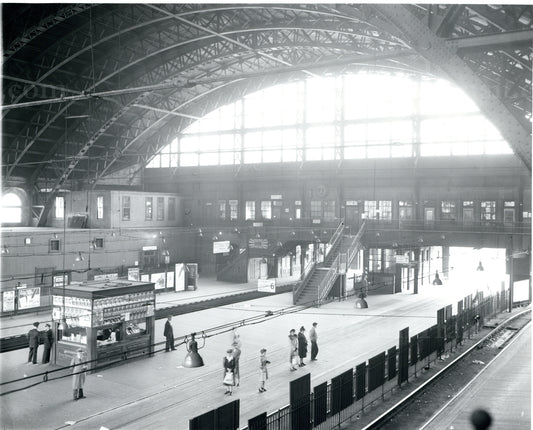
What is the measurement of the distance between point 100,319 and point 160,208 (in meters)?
28.4

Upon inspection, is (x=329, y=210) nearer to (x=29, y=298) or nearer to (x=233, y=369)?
(x=29, y=298)

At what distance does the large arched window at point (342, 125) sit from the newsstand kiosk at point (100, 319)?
793 inches

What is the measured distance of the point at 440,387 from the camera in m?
16.7

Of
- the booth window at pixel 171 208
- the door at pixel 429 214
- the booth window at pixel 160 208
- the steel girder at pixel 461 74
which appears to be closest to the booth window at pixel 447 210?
the door at pixel 429 214

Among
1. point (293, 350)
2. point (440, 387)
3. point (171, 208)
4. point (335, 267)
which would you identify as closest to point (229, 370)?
point (293, 350)

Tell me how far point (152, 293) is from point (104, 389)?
4.78 meters

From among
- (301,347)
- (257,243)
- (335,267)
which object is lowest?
(301,347)

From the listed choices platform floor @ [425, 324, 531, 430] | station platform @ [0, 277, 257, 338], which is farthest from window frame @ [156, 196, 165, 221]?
platform floor @ [425, 324, 531, 430]

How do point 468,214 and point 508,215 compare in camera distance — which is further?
point 468,214

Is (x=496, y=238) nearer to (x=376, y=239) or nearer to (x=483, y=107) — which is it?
(x=376, y=239)

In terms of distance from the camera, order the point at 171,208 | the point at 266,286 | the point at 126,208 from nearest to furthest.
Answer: the point at 266,286
the point at 126,208
the point at 171,208

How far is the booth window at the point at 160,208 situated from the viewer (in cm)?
4603

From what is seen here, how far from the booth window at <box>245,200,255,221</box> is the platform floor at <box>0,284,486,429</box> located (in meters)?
18.4

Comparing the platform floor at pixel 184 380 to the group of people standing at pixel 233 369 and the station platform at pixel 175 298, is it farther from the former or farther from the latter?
the station platform at pixel 175 298
